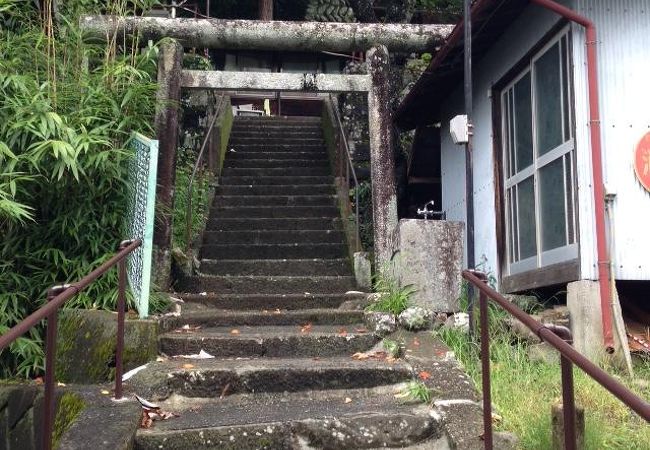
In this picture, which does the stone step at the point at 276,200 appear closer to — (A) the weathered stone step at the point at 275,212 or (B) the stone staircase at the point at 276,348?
(B) the stone staircase at the point at 276,348

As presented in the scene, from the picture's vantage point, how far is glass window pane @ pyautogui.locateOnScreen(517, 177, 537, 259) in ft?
19.6

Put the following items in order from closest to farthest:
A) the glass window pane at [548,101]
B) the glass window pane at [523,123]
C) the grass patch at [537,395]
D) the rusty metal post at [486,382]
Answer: the rusty metal post at [486,382]
the grass patch at [537,395]
the glass window pane at [548,101]
the glass window pane at [523,123]

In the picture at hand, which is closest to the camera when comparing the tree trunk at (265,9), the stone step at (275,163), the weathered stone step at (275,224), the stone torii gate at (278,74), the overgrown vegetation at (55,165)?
the overgrown vegetation at (55,165)

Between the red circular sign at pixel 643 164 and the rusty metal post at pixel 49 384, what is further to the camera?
the red circular sign at pixel 643 164

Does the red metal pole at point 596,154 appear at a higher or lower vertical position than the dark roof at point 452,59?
lower

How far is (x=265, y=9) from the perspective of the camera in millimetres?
14469

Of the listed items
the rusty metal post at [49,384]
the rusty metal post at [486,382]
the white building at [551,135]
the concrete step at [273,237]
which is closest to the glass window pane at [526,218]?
the white building at [551,135]

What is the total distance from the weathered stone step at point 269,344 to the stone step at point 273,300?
985 millimetres

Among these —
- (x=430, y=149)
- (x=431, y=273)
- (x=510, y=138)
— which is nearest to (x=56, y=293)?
(x=431, y=273)

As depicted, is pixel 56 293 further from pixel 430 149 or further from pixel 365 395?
pixel 430 149

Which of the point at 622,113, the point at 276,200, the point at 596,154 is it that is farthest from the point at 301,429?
the point at 276,200

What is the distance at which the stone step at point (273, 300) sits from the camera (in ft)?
19.2

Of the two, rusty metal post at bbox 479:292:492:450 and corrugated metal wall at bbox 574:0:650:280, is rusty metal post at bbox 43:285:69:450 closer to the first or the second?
rusty metal post at bbox 479:292:492:450

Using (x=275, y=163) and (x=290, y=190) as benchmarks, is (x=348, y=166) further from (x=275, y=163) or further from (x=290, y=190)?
(x=275, y=163)
